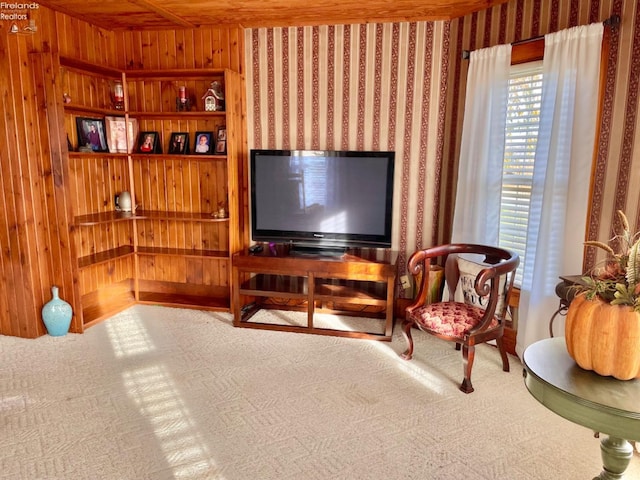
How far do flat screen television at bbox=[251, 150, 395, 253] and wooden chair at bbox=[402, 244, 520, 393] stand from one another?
689 millimetres

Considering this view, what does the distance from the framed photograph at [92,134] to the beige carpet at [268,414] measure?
1574mm

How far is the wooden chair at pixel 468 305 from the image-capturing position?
2771 millimetres

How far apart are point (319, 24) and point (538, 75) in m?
1.77

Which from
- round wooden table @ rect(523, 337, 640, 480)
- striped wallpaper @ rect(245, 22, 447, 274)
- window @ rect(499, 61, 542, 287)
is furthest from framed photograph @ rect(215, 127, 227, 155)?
round wooden table @ rect(523, 337, 640, 480)

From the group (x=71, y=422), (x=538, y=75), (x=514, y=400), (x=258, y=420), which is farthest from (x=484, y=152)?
(x=71, y=422)

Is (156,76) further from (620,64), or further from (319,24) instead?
(620,64)

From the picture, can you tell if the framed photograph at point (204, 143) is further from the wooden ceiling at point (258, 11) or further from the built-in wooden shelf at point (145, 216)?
the wooden ceiling at point (258, 11)

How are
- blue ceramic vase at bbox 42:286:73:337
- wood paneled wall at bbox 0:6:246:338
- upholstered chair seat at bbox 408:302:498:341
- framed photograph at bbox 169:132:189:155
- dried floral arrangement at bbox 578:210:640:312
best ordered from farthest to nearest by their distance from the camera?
1. framed photograph at bbox 169:132:189:155
2. blue ceramic vase at bbox 42:286:73:337
3. wood paneled wall at bbox 0:6:246:338
4. upholstered chair seat at bbox 408:302:498:341
5. dried floral arrangement at bbox 578:210:640:312

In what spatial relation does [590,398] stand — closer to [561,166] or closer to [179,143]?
[561,166]

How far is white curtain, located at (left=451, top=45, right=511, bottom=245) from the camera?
127 inches

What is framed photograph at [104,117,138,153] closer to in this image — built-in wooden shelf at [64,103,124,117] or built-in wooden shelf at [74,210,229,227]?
built-in wooden shelf at [64,103,124,117]

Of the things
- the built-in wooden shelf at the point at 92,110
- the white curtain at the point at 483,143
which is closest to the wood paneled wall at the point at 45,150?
the built-in wooden shelf at the point at 92,110

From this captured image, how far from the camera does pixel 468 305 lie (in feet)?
10.2

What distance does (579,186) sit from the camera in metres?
2.79
